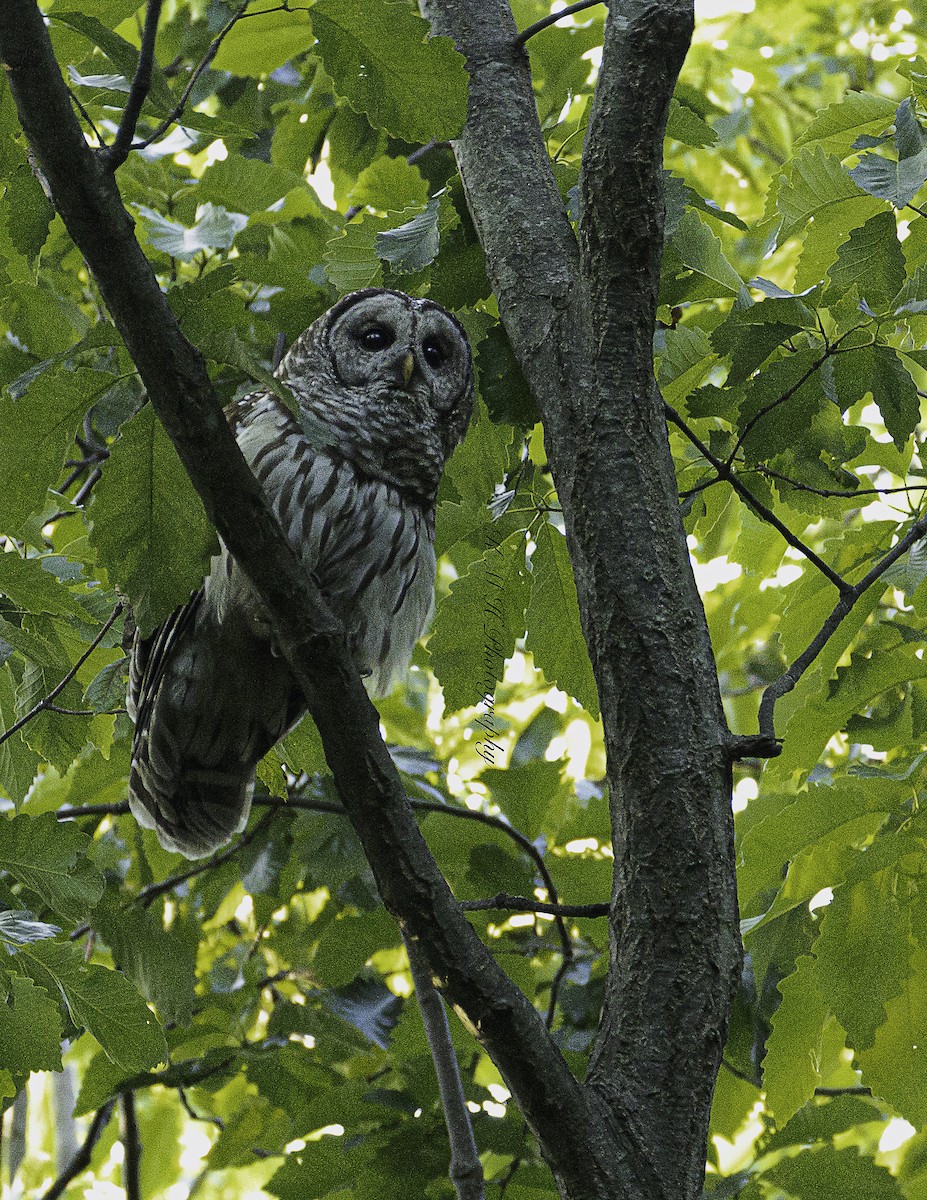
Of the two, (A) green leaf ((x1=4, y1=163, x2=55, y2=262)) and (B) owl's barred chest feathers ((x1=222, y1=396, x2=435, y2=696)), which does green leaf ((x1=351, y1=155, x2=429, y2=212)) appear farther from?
(A) green leaf ((x1=4, y1=163, x2=55, y2=262))

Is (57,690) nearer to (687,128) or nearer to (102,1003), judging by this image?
(102,1003)

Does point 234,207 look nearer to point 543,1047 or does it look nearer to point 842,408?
point 842,408

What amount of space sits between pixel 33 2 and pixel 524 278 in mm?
855

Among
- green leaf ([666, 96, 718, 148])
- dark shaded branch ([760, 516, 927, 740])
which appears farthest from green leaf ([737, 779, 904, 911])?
green leaf ([666, 96, 718, 148])

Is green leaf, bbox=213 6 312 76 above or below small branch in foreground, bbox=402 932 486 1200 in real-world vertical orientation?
above

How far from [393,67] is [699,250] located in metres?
0.58

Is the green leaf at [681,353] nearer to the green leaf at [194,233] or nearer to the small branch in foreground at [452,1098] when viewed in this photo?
the green leaf at [194,233]

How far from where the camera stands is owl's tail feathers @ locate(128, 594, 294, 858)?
8.32ft

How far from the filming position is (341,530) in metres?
2.52

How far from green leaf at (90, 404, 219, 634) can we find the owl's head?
42.6 inches

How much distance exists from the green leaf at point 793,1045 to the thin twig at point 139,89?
1418 mm

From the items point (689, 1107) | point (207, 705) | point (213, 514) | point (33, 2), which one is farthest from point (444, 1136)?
point (33, 2)

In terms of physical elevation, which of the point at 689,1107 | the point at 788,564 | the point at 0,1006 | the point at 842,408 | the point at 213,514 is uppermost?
the point at 788,564

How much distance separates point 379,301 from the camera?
2779 millimetres
